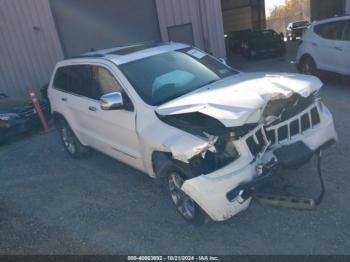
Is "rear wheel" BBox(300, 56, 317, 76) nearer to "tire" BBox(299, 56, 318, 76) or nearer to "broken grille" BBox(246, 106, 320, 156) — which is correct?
"tire" BBox(299, 56, 318, 76)

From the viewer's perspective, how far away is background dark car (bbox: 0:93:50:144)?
8.43 m

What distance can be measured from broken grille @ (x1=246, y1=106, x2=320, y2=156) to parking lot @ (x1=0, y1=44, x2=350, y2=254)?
0.47 metres

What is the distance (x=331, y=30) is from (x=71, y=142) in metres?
6.43

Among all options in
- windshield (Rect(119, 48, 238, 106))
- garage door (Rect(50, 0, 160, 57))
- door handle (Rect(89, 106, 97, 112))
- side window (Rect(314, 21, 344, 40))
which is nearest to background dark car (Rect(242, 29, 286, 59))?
garage door (Rect(50, 0, 160, 57))

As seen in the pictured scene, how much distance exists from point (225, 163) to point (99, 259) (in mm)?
1670

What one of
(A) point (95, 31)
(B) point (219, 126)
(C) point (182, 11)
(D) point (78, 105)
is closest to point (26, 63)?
(A) point (95, 31)

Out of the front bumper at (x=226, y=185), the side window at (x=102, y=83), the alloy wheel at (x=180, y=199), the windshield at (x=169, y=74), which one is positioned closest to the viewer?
the front bumper at (x=226, y=185)

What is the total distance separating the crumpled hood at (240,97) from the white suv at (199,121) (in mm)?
10

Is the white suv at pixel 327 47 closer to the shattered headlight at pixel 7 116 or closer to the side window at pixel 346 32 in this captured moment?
the side window at pixel 346 32

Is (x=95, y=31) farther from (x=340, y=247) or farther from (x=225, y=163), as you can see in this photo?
(x=340, y=247)

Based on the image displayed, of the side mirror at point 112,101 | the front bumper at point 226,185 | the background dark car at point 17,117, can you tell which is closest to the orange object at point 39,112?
Answer: the background dark car at point 17,117

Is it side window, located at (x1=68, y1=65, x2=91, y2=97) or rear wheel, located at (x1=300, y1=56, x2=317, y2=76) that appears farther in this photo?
rear wheel, located at (x1=300, y1=56, x2=317, y2=76)

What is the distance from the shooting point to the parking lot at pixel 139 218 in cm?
366

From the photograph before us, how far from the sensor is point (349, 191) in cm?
417
